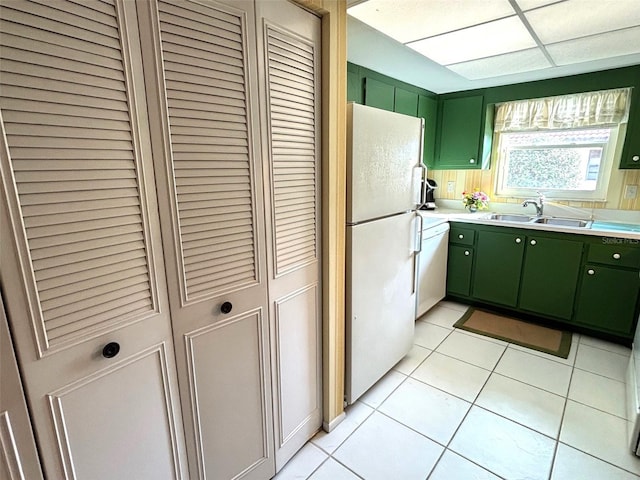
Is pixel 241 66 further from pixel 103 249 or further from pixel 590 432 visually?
pixel 590 432

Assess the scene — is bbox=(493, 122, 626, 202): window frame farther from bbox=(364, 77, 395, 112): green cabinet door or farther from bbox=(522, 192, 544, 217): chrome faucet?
bbox=(364, 77, 395, 112): green cabinet door

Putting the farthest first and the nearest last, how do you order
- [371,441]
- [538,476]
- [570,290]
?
[570,290], [371,441], [538,476]

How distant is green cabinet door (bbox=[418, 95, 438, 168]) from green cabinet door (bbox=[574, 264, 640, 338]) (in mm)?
1790

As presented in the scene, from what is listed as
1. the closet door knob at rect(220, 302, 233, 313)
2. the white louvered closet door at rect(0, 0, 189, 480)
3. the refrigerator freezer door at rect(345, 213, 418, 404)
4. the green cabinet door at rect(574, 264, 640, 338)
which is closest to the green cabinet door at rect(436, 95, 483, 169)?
the green cabinet door at rect(574, 264, 640, 338)

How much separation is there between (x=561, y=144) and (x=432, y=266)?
1.71 m

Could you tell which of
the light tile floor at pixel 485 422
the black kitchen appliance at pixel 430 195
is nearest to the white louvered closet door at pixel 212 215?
the light tile floor at pixel 485 422

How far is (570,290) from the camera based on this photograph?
2.67m

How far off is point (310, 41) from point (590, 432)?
7.99 feet

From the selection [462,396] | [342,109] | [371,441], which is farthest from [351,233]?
[462,396]

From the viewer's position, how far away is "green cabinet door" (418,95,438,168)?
338 centimetres

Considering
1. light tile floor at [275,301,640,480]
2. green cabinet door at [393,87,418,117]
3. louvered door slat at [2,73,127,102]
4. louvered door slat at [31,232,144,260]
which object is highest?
green cabinet door at [393,87,418,117]

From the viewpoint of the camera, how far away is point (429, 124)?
11.6 ft

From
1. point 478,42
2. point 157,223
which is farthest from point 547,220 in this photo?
point 157,223

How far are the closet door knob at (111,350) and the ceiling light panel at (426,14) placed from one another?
69.8 inches
